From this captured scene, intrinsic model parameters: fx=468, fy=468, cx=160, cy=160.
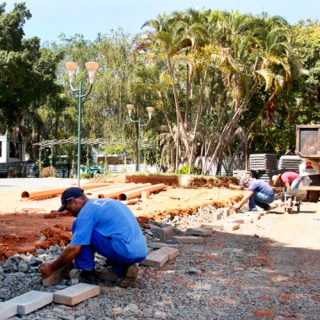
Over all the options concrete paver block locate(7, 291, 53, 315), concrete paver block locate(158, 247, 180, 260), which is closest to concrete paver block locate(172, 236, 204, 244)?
concrete paver block locate(158, 247, 180, 260)

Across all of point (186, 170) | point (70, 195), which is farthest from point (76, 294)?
point (186, 170)

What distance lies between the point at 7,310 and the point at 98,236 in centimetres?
116

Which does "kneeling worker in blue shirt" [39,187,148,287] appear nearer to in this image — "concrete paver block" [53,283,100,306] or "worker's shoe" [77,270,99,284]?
"worker's shoe" [77,270,99,284]

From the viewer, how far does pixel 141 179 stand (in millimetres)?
19469

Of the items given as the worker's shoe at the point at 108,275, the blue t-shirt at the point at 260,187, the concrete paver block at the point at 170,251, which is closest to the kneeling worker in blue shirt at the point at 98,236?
the worker's shoe at the point at 108,275

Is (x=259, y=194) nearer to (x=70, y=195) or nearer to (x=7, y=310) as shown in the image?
(x=70, y=195)

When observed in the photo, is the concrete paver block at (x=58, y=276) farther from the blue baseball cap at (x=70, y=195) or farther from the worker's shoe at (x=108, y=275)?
the blue baseball cap at (x=70, y=195)

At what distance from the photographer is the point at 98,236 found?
180 inches

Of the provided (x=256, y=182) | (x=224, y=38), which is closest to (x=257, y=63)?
(x=224, y=38)

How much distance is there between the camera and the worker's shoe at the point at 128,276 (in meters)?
4.77

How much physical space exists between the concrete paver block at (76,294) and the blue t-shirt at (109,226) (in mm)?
408

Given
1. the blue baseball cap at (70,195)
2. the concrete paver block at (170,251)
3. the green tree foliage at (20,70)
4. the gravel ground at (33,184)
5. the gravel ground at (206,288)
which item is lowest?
the gravel ground at (33,184)

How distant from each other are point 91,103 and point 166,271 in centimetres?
2867

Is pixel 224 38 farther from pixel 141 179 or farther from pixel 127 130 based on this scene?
pixel 127 130
